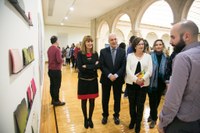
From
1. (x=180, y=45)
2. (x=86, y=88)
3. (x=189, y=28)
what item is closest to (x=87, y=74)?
(x=86, y=88)

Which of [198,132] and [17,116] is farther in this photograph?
[198,132]

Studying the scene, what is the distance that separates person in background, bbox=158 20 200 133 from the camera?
125cm

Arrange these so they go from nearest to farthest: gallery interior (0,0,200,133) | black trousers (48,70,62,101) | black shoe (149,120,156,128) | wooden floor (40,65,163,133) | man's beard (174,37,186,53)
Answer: gallery interior (0,0,200,133), man's beard (174,37,186,53), wooden floor (40,65,163,133), black shoe (149,120,156,128), black trousers (48,70,62,101)

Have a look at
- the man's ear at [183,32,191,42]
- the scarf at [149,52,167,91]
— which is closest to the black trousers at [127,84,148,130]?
the scarf at [149,52,167,91]

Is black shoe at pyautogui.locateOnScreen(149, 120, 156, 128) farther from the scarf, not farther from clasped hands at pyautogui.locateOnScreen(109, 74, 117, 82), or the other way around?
clasped hands at pyautogui.locateOnScreen(109, 74, 117, 82)

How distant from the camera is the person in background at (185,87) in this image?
4.11 ft

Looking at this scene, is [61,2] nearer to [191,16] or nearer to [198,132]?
[191,16]

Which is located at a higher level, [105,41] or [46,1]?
[46,1]

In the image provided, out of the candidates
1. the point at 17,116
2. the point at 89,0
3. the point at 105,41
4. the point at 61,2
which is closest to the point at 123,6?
the point at 89,0

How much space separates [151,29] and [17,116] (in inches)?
577

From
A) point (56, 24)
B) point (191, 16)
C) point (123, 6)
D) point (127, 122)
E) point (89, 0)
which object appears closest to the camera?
point (127, 122)

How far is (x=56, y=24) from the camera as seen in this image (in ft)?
51.7

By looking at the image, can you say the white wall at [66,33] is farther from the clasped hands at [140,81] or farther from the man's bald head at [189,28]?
the man's bald head at [189,28]

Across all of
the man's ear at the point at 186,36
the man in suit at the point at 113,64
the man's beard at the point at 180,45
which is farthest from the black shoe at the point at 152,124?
the man's ear at the point at 186,36
